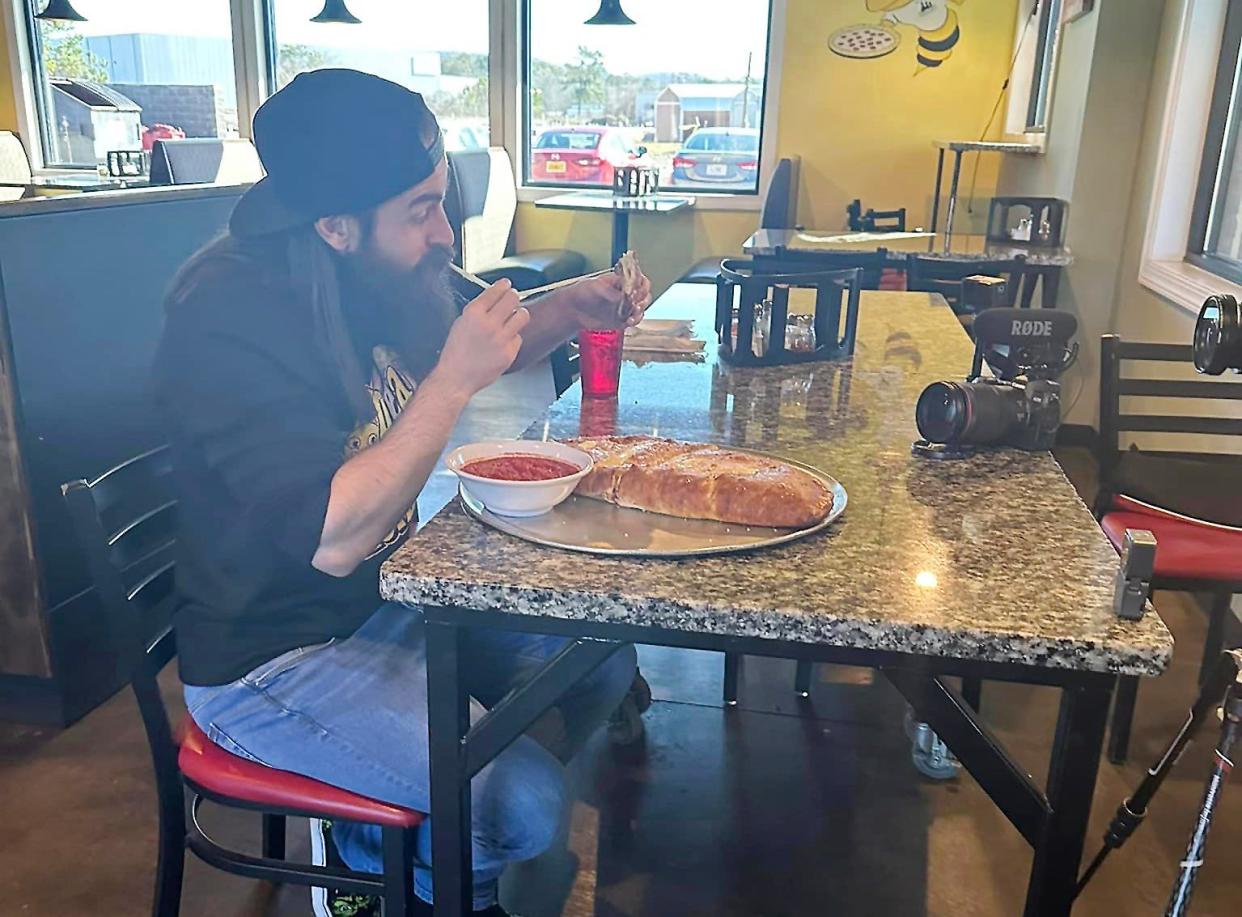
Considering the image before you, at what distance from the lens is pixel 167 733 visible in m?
1.25

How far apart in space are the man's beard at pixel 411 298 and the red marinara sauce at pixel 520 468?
302 mm

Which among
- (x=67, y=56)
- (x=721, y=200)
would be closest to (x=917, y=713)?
(x=721, y=200)

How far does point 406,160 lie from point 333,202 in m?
0.11

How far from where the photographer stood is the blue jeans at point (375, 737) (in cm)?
113

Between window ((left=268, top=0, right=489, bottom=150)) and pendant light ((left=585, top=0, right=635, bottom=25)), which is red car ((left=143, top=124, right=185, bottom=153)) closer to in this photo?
window ((left=268, top=0, right=489, bottom=150))

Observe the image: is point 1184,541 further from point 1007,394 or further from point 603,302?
point 603,302

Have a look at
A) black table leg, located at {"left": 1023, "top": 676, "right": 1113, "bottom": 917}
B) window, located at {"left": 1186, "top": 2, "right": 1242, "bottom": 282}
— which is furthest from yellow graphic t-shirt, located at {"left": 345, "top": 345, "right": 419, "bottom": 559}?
window, located at {"left": 1186, "top": 2, "right": 1242, "bottom": 282}

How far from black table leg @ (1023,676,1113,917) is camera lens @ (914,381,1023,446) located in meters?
0.46

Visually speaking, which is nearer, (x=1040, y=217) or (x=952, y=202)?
(x=1040, y=217)

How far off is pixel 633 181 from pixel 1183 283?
307 centimetres

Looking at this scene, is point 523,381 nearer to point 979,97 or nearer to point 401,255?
point 979,97

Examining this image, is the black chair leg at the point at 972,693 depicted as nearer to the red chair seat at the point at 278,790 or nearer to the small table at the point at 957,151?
the red chair seat at the point at 278,790

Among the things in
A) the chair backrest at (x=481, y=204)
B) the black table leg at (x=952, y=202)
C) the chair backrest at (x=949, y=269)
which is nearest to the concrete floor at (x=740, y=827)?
the chair backrest at (x=949, y=269)

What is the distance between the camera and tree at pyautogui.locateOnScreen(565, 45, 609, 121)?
19.6 ft
